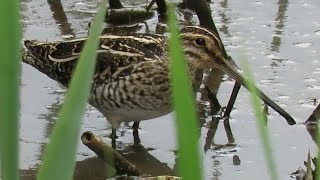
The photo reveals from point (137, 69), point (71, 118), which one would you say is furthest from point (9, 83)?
point (137, 69)

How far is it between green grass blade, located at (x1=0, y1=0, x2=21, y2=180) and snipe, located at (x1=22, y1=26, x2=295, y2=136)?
8.52 feet

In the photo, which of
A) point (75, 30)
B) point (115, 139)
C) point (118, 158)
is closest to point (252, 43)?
point (75, 30)

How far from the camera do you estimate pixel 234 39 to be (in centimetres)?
591

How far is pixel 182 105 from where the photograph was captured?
1.62m

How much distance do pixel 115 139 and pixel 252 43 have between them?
154 centimetres

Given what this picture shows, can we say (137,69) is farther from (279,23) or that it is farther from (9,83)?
(9,83)

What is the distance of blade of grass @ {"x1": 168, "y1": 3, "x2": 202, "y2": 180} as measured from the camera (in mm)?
1604

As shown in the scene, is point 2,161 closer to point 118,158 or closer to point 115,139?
point 118,158

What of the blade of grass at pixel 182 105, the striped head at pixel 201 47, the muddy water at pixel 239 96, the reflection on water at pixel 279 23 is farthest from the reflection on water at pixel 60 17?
the blade of grass at pixel 182 105

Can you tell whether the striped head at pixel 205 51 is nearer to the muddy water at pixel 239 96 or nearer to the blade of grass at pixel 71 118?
the muddy water at pixel 239 96

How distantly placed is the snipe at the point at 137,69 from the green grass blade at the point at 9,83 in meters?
2.60

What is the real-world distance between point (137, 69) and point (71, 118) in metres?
2.74

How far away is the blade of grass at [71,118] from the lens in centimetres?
165

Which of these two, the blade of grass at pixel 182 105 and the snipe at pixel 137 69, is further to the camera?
the snipe at pixel 137 69
